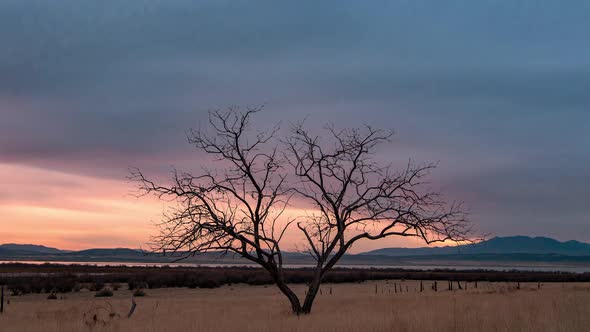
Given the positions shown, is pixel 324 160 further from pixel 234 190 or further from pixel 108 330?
pixel 108 330

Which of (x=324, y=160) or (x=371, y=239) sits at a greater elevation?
(x=324, y=160)

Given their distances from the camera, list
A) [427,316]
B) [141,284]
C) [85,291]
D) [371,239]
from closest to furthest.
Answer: [427,316] < [371,239] < [85,291] < [141,284]

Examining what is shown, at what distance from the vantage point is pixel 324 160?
69.7 ft

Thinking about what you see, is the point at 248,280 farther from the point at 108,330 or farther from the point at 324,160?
the point at 108,330

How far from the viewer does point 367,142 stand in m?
21.2

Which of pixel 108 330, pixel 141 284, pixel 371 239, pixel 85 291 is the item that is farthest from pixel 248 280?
pixel 108 330

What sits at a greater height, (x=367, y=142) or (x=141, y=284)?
(x=367, y=142)

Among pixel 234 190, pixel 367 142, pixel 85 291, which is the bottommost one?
pixel 85 291

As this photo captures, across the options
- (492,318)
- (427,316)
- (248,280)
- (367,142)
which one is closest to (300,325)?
(427,316)

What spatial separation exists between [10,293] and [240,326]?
37002 mm

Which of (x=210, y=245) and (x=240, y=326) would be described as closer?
(x=240, y=326)

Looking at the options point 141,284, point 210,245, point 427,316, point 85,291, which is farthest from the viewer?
point 141,284

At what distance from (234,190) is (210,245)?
2.07 m

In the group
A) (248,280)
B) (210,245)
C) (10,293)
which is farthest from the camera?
(248,280)
